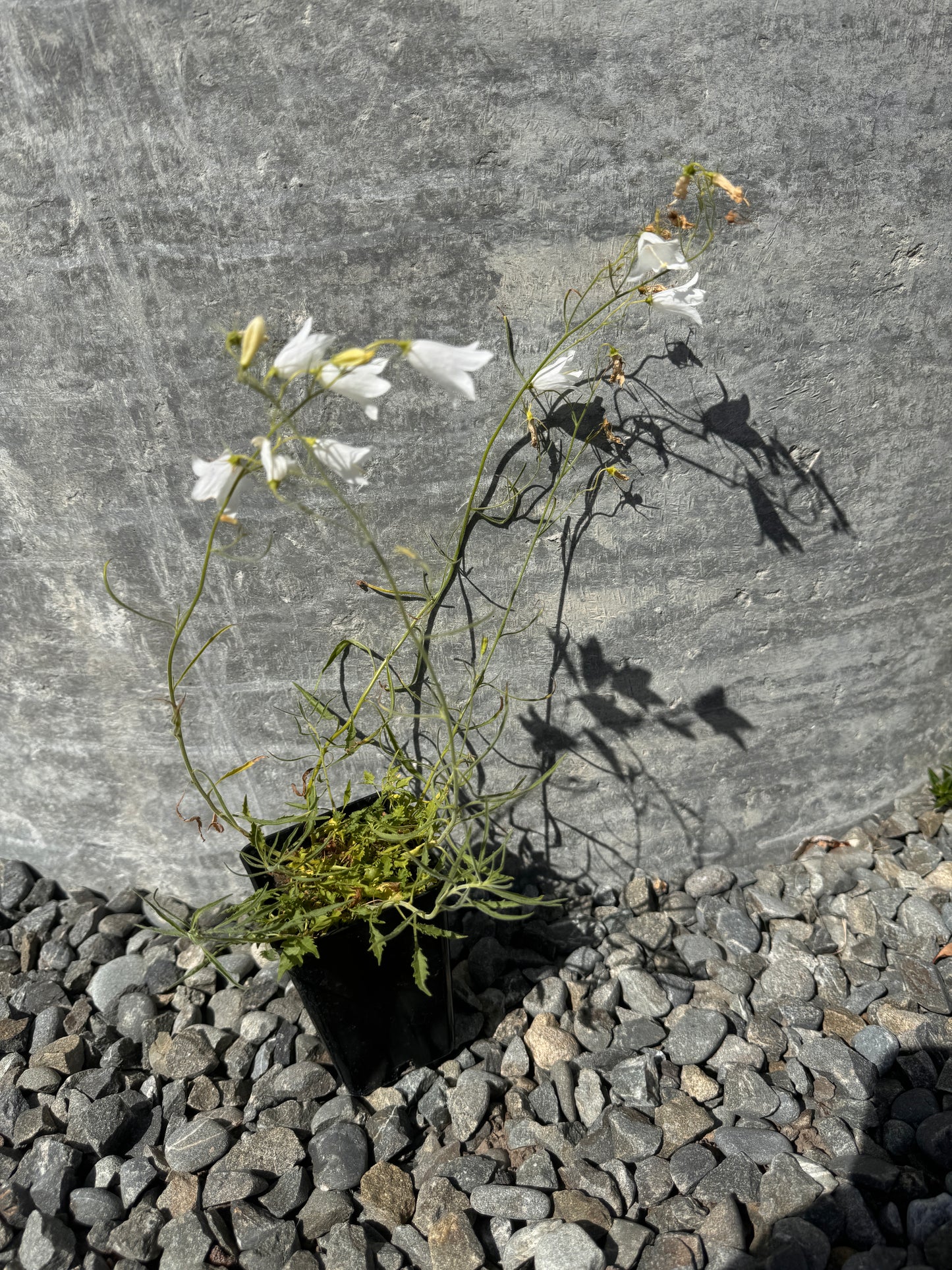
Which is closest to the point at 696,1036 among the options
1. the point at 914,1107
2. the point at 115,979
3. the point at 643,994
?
the point at 643,994

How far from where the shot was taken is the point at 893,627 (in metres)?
2.16

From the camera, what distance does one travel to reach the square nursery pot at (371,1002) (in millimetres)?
1705

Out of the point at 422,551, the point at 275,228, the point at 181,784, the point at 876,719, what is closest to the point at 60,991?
the point at 181,784

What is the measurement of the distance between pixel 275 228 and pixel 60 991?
178 centimetres

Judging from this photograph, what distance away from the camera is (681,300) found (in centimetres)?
155

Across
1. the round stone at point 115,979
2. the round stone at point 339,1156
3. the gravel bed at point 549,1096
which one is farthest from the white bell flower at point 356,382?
the round stone at point 115,979

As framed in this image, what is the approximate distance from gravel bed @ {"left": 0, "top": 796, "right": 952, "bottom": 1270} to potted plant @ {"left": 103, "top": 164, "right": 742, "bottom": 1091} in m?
0.19

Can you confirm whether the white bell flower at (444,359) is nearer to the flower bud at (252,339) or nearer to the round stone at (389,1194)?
the flower bud at (252,339)

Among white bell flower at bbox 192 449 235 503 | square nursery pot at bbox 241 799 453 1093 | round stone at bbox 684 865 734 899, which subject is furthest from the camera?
round stone at bbox 684 865 734 899

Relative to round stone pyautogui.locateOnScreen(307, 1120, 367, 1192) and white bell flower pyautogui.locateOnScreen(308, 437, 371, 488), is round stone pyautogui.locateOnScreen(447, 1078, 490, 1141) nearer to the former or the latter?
round stone pyautogui.locateOnScreen(307, 1120, 367, 1192)

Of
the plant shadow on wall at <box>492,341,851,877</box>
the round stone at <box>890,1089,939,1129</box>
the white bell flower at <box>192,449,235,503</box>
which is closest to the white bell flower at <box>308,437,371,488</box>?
the white bell flower at <box>192,449,235,503</box>

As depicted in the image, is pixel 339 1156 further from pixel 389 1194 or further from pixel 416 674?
pixel 416 674

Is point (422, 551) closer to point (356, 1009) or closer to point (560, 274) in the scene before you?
point (560, 274)

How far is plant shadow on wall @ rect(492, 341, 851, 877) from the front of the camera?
181 cm
